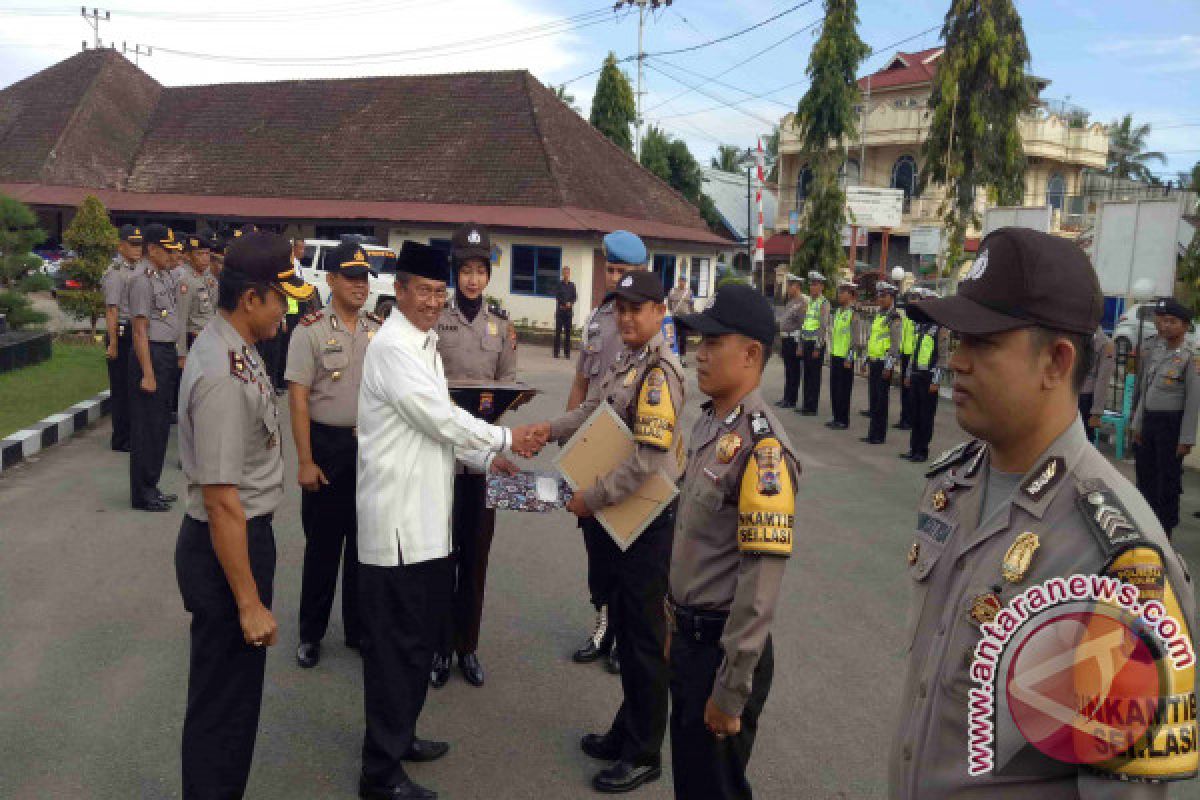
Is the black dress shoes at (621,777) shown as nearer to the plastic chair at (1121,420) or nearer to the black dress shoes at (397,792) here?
the black dress shoes at (397,792)

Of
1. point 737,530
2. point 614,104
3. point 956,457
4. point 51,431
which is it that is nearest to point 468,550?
point 737,530

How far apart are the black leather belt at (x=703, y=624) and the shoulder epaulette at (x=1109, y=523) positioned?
1356 mm

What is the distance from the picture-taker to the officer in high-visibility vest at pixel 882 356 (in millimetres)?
11039

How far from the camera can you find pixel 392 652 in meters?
3.30

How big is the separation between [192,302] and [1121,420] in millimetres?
10379

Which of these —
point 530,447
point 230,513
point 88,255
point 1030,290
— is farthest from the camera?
point 88,255

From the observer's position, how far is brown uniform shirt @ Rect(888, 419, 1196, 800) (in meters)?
1.27

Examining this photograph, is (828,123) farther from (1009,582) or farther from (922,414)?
(1009,582)

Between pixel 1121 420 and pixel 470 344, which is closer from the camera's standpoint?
pixel 470 344

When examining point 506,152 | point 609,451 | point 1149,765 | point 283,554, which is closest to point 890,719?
point 609,451

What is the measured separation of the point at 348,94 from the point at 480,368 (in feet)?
93.7

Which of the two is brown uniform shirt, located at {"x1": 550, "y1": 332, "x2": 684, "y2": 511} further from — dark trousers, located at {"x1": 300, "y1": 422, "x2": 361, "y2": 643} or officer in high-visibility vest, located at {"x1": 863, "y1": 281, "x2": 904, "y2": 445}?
officer in high-visibility vest, located at {"x1": 863, "y1": 281, "x2": 904, "y2": 445}

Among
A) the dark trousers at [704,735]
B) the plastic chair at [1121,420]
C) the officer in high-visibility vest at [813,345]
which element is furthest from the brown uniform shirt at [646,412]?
the officer in high-visibility vest at [813,345]

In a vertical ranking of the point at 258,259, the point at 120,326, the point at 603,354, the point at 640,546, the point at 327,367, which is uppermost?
the point at 258,259
